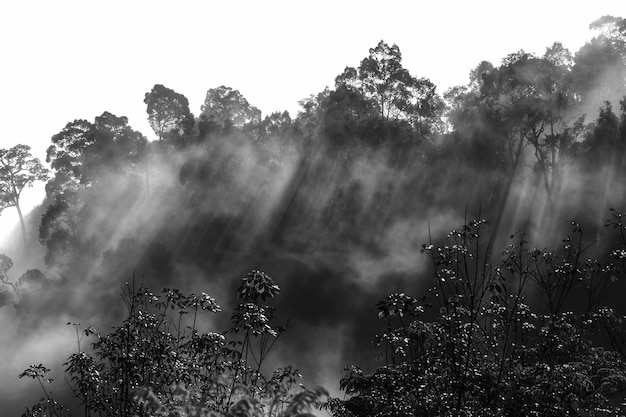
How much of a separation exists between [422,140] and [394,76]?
648 cm

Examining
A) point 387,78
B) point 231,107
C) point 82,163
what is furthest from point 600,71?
point 82,163

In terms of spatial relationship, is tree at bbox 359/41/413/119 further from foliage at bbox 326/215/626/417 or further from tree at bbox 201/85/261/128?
foliage at bbox 326/215/626/417

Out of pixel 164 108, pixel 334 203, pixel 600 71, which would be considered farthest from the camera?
pixel 164 108

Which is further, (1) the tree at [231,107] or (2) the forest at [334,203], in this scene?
(1) the tree at [231,107]

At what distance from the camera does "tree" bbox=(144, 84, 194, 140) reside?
186ft

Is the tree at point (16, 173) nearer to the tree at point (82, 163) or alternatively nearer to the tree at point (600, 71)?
the tree at point (82, 163)

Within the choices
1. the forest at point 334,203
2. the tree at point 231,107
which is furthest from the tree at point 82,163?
the tree at point 231,107

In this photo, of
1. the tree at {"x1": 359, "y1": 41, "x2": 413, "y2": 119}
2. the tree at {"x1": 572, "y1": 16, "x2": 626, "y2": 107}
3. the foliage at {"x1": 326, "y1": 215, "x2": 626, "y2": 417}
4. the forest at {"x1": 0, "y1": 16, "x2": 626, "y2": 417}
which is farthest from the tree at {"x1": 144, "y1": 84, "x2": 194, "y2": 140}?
the foliage at {"x1": 326, "y1": 215, "x2": 626, "y2": 417}

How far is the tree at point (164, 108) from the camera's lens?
56.6 meters

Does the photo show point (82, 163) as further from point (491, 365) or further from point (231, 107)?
point (491, 365)

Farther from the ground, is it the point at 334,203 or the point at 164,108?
the point at 164,108

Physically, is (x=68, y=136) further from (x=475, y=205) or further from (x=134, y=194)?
(x=475, y=205)

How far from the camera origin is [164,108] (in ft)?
186

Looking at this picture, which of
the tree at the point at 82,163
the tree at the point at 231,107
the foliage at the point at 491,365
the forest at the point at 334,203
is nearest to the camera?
the foliage at the point at 491,365
